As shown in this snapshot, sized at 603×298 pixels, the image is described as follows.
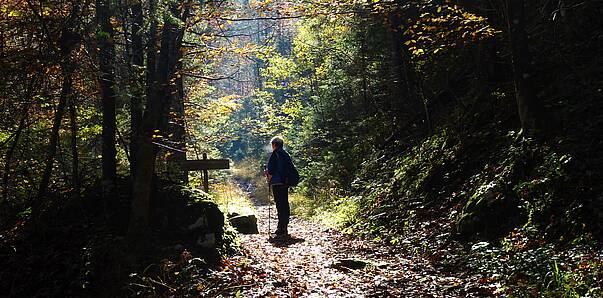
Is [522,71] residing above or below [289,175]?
above

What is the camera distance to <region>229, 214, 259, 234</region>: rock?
1214 cm

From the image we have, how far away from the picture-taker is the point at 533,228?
20.2ft

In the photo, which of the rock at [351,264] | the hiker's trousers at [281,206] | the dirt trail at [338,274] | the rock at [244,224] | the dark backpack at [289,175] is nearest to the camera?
the dirt trail at [338,274]

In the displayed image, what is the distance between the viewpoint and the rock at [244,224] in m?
12.1

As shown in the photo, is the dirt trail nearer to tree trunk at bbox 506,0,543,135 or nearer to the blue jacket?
the blue jacket

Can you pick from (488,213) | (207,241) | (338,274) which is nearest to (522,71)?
(488,213)

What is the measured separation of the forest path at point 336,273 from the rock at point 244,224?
8.14 feet

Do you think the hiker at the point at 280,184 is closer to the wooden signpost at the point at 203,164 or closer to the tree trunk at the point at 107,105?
the wooden signpost at the point at 203,164

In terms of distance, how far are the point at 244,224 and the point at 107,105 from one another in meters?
5.65

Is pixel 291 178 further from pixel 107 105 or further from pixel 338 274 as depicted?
pixel 107 105

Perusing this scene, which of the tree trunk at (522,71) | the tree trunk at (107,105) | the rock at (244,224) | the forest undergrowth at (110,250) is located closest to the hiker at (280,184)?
the rock at (244,224)

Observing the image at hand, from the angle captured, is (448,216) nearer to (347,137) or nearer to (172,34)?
(172,34)

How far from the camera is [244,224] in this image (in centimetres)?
1220

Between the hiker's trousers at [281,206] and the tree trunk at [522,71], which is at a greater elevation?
the tree trunk at [522,71]
